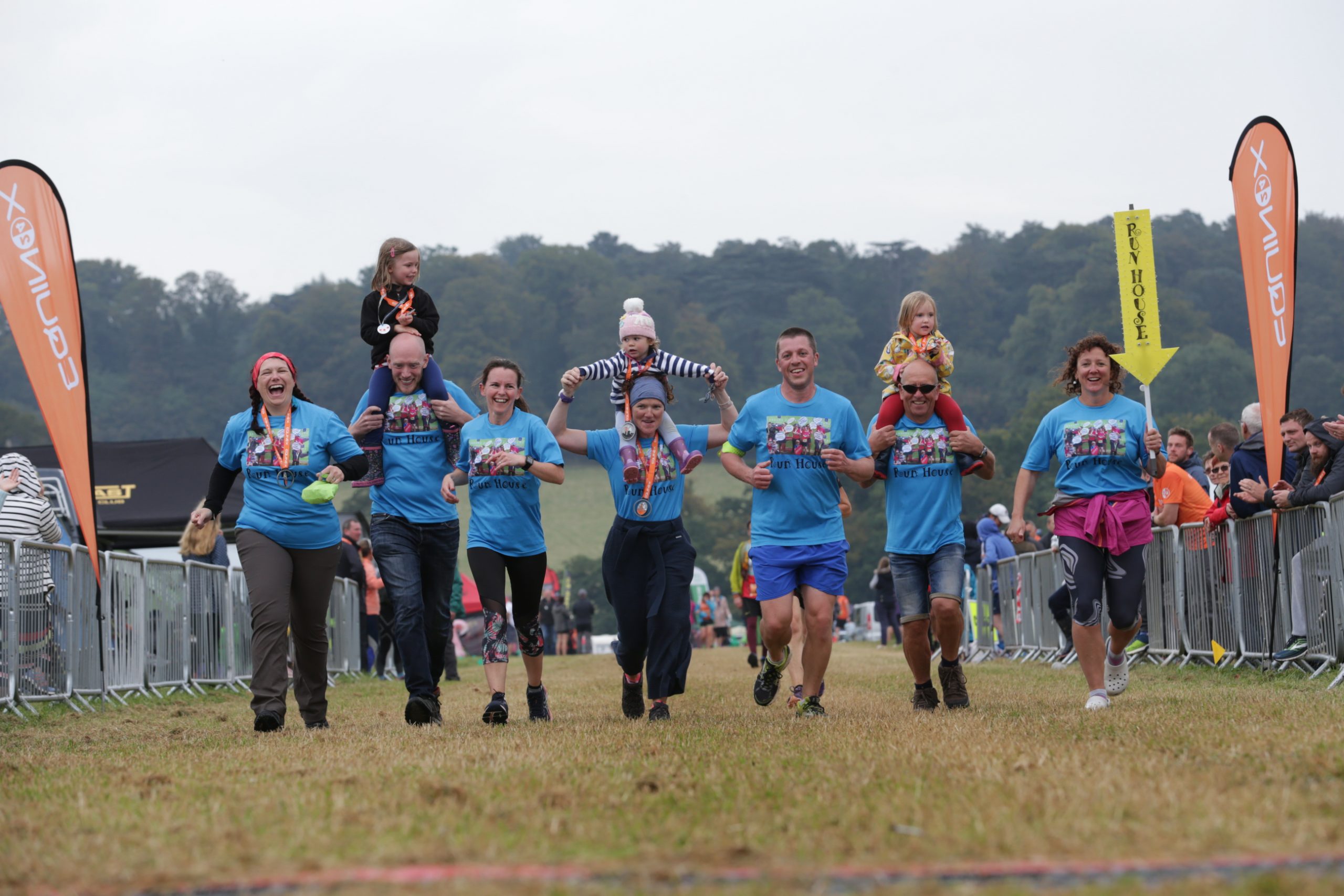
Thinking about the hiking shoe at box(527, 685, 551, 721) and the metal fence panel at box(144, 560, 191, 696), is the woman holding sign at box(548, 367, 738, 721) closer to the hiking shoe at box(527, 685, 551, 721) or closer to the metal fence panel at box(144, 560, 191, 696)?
the hiking shoe at box(527, 685, 551, 721)

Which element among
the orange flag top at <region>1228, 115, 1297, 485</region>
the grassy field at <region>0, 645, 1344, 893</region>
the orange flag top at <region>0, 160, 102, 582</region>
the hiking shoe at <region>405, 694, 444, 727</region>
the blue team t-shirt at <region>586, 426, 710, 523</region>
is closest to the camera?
the grassy field at <region>0, 645, 1344, 893</region>

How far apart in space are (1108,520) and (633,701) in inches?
115

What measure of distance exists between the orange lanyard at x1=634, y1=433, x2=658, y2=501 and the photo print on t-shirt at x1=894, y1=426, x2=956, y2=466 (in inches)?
55.7

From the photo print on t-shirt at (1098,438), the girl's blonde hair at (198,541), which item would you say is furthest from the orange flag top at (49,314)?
the photo print on t-shirt at (1098,438)

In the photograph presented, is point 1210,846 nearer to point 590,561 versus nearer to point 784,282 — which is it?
point 590,561

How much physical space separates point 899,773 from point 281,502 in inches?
180

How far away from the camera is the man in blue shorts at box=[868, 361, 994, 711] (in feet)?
28.2

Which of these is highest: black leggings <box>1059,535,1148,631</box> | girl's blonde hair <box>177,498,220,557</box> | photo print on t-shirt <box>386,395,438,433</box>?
photo print on t-shirt <box>386,395,438,433</box>

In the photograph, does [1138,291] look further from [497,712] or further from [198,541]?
[198,541]

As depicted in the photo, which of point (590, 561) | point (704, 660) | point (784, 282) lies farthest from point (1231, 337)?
point (704, 660)

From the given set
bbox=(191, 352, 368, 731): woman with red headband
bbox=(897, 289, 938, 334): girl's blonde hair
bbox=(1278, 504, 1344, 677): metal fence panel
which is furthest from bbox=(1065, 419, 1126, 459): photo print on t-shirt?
bbox=(191, 352, 368, 731): woman with red headband

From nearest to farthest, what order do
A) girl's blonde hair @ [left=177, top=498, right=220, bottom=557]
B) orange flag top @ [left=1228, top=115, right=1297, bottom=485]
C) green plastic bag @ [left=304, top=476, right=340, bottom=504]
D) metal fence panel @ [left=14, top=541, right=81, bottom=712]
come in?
1. green plastic bag @ [left=304, top=476, right=340, bottom=504]
2. orange flag top @ [left=1228, top=115, right=1297, bottom=485]
3. metal fence panel @ [left=14, top=541, right=81, bottom=712]
4. girl's blonde hair @ [left=177, top=498, right=220, bottom=557]

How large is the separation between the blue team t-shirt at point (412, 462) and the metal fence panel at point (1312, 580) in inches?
233

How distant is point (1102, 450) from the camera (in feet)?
27.2
